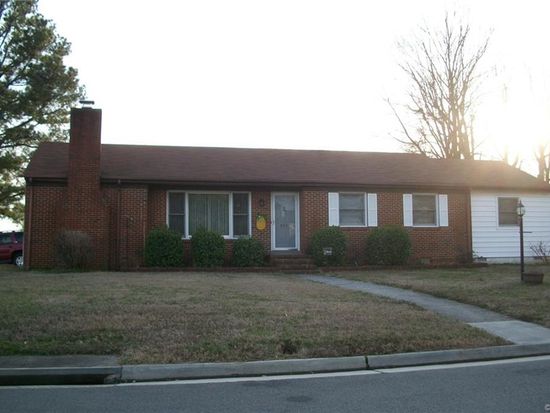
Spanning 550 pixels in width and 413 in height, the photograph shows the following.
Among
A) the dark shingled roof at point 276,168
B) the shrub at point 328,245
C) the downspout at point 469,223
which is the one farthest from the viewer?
the downspout at point 469,223

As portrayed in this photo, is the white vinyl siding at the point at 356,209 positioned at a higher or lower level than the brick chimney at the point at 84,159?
lower

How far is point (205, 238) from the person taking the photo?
61.1 feet

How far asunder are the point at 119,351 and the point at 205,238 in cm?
1089

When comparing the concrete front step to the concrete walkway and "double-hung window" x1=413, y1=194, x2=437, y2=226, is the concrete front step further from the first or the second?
"double-hung window" x1=413, y1=194, x2=437, y2=226

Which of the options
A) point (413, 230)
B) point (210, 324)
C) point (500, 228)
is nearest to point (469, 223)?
point (500, 228)

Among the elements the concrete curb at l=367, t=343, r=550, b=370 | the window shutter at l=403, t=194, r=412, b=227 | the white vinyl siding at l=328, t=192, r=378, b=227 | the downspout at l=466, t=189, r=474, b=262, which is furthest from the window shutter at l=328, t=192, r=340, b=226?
the concrete curb at l=367, t=343, r=550, b=370

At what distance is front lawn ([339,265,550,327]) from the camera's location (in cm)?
1101

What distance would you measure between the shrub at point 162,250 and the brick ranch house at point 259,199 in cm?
74

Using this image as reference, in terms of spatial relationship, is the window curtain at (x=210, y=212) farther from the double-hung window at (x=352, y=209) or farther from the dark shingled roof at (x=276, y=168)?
the double-hung window at (x=352, y=209)

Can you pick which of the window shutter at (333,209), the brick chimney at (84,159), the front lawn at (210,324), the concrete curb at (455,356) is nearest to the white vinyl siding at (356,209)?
the window shutter at (333,209)

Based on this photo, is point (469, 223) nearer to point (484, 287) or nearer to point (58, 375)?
point (484, 287)

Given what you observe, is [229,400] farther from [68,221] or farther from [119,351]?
[68,221]

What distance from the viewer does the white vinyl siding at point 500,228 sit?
2197 cm

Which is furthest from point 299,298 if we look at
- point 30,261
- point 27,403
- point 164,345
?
point 30,261
